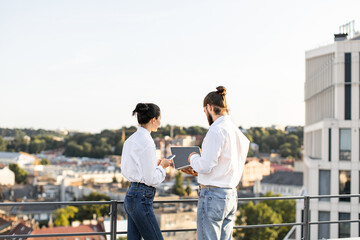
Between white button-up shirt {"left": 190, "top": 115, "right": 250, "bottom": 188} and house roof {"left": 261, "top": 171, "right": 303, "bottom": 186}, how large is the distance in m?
98.5

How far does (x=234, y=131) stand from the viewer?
384 cm

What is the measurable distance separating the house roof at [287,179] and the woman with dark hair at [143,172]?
323 feet

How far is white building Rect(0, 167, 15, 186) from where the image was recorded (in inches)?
5039

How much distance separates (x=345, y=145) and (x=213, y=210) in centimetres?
3176

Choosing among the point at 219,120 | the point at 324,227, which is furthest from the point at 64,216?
the point at 219,120

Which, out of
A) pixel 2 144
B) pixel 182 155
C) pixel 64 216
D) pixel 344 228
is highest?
pixel 182 155

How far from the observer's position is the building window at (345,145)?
109 ft

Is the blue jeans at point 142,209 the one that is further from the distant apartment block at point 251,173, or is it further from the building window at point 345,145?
the distant apartment block at point 251,173

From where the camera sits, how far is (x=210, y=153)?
369 centimetres

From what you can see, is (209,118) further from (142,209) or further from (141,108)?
(142,209)

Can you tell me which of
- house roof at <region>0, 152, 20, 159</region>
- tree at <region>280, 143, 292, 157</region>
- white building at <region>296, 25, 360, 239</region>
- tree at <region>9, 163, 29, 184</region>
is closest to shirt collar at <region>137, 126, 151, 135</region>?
white building at <region>296, 25, 360, 239</region>

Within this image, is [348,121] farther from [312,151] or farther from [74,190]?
[74,190]

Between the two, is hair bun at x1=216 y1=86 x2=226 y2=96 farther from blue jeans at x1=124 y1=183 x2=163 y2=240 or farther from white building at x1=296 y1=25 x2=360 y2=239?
white building at x1=296 y1=25 x2=360 y2=239

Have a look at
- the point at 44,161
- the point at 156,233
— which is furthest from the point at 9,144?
the point at 156,233
